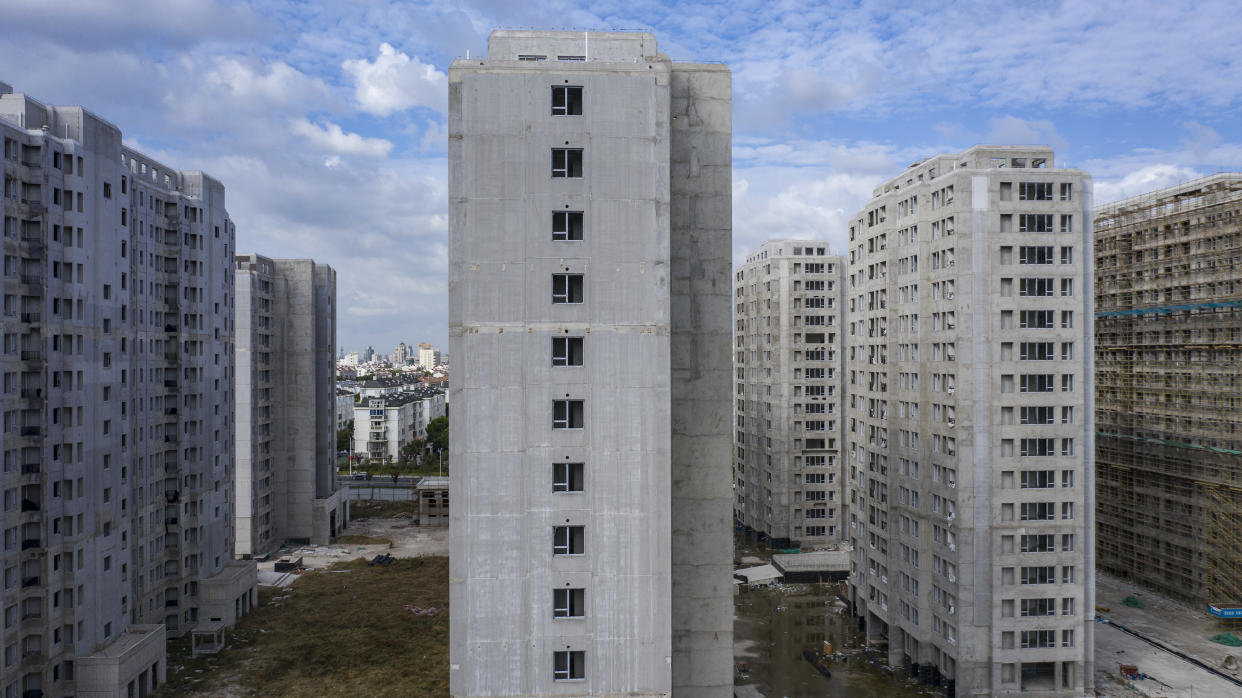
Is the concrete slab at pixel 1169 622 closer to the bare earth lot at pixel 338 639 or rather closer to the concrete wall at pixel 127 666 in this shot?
the bare earth lot at pixel 338 639

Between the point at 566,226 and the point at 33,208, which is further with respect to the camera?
the point at 33,208

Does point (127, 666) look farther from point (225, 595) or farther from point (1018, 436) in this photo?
point (1018, 436)

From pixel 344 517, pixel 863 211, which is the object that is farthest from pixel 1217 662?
pixel 344 517

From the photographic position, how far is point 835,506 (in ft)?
355

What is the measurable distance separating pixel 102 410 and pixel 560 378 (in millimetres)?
41811

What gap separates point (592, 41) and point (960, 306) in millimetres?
36723

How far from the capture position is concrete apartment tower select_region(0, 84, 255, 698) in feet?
166

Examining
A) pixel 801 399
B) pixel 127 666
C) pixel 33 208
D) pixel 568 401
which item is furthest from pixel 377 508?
pixel 568 401

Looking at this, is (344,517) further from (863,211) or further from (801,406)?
(863,211)

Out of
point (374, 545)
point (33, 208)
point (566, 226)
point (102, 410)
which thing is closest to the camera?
point (566, 226)

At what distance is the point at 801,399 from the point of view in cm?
10712

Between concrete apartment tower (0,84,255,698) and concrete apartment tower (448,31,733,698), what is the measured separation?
34.6 metres

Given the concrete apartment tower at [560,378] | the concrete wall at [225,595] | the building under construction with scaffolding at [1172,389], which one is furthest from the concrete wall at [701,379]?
the building under construction with scaffolding at [1172,389]

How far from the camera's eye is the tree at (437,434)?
17475 cm
